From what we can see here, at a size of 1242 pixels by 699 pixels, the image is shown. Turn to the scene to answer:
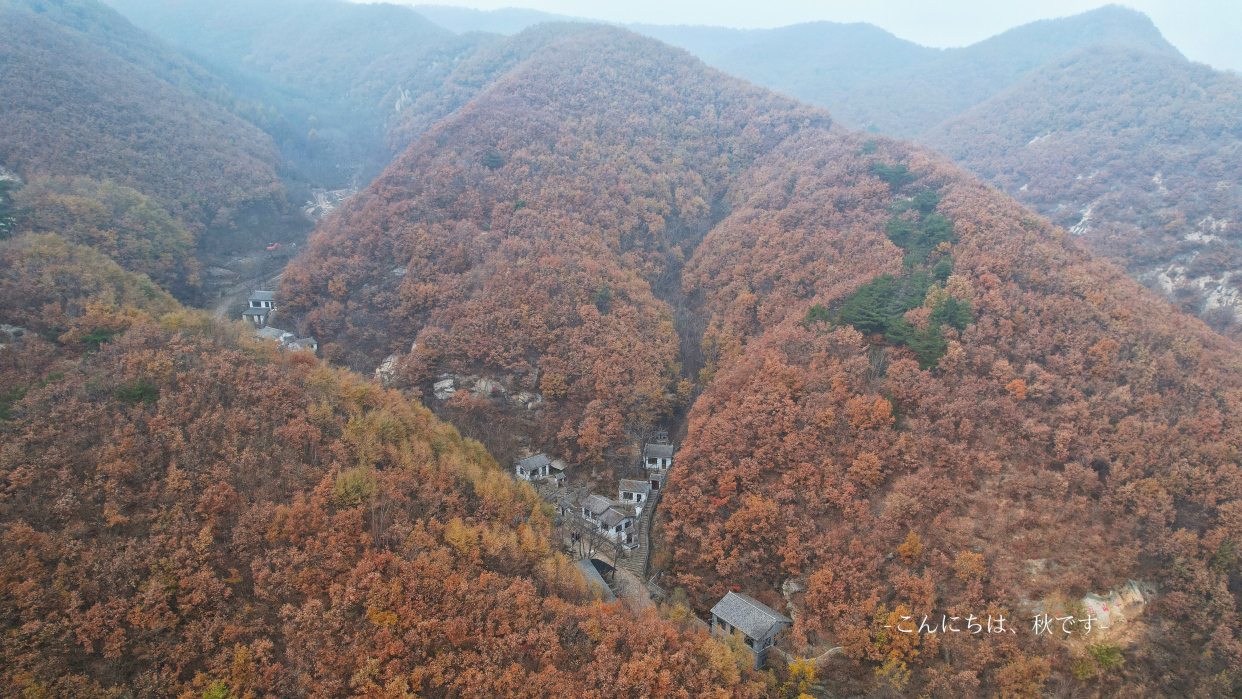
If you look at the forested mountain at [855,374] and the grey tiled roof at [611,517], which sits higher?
the forested mountain at [855,374]

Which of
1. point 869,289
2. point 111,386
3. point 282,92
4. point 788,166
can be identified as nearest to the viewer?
point 111,386

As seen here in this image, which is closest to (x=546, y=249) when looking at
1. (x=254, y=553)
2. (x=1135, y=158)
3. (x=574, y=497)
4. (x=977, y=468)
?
(x=574, y=497)

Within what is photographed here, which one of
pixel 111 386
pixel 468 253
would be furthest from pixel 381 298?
pixel 111 386

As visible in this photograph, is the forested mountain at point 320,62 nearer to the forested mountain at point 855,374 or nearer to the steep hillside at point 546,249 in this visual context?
the steep hillside at point 546,249

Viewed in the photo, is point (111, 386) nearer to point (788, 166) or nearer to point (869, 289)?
point (869, 289)

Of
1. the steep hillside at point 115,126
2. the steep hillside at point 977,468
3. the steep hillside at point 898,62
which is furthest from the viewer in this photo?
the steep hillside at point 898,62

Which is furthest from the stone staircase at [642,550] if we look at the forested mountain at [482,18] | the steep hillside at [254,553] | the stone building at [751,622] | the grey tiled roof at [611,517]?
the forested mountain at [482,18]
